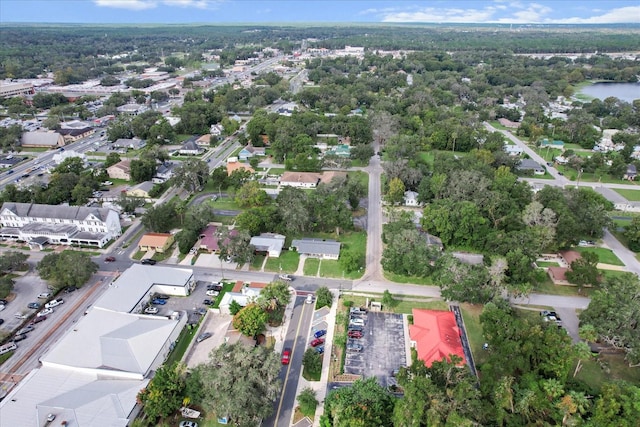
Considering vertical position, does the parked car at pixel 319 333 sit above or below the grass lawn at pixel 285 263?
below

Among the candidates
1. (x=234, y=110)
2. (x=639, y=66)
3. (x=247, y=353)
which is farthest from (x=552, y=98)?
(x=247, y=353)

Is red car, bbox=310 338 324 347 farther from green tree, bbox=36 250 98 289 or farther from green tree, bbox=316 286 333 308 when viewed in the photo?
green tree, bbox=36 250 98 289

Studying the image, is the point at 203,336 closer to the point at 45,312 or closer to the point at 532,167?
the point at 45,312

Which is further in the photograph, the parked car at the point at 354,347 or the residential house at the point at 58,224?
the residential house at the point at 58,224

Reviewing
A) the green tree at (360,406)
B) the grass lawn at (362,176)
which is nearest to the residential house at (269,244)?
the green tree at (360,406)

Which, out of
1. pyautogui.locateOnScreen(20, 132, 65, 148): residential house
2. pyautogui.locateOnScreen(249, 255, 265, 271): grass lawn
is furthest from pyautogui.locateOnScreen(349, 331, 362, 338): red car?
pyautogui.locateOnScreen(20, 132, 65, 148): residential house

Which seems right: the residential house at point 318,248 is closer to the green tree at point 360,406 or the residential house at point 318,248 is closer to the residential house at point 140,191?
the green tree at point 360,406
